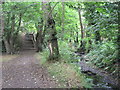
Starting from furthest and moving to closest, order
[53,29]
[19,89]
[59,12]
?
[59,12] < [53,29] < [19,89]

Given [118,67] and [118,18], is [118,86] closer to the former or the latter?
[118,67]

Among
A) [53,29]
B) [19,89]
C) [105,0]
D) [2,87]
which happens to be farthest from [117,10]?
[2,87]

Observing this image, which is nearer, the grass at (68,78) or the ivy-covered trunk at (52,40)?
the grass at (68,78)

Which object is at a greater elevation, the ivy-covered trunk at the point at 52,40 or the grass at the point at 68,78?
the ivy-covered trunk at the point at 52,40

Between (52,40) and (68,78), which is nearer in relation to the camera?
(68,78)

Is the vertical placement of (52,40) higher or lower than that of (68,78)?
higher

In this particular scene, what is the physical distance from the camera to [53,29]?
230 inches

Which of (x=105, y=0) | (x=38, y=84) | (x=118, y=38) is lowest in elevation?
(x=38, y=84)

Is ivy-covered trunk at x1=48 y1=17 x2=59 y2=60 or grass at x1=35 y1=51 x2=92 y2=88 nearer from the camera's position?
grass at x1=35 y1=51 x2=92 y2=88

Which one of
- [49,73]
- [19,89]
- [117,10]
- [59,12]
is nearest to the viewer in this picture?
[117,10]

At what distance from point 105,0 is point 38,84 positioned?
3.62 meters

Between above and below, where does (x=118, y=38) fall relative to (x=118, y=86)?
above

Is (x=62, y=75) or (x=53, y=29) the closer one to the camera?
(x=62, y=75)

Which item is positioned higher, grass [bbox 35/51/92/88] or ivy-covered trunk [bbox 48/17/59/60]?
ivy-covered trunk [bbox 48/17/59/60]
